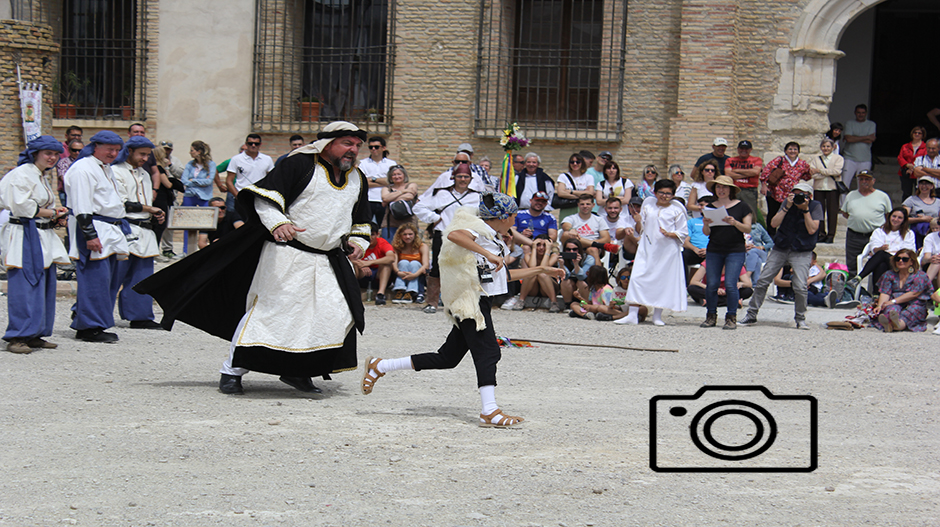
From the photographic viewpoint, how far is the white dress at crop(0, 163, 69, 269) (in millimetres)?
8266

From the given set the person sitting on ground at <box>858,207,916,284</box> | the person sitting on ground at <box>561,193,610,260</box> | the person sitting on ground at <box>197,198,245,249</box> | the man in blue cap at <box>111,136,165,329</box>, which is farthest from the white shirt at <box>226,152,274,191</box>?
the person sitting on ground at <box>858,207,916,284</box>

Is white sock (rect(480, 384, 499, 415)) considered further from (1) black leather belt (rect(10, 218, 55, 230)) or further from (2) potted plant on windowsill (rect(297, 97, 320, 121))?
(2) potted plant on windowsill (rect(297, 97, 320, 121))

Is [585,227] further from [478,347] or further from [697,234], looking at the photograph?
[478,347]

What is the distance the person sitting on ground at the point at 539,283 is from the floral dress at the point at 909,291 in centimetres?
388

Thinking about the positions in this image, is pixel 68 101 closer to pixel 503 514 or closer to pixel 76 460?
pixel 76 460

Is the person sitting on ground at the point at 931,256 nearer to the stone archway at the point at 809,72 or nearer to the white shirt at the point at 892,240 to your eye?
the white shirt at the point at 892,240

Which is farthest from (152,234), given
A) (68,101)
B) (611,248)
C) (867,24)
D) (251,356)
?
(867,24)

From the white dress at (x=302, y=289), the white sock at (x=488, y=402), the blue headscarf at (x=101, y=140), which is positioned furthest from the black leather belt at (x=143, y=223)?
the white sock at (x=488, y=402)

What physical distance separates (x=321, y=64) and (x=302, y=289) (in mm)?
13162

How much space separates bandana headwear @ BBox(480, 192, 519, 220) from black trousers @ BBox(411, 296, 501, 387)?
0.53 metres

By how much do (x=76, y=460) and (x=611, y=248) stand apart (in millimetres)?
8968

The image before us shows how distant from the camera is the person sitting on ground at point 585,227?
41.5 feet

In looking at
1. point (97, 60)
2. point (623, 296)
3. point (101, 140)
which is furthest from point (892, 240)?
point (97, 60)

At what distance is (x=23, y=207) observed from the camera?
8.30 m
